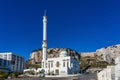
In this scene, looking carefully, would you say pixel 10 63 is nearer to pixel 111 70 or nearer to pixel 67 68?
pixel 67 68

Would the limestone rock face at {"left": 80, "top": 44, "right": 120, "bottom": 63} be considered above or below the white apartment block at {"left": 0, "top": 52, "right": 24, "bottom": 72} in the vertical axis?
above

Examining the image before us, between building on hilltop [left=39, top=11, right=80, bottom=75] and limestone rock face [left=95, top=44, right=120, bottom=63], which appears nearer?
building on hilltop [left=39, top=11, right=80, bottom=75]

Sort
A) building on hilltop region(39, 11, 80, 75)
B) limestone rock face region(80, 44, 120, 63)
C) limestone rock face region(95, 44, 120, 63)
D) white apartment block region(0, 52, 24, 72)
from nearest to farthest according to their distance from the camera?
building on hilltop region(39, 11, 80, 75) → white apartment block region(0, 52, 24, 72) → limestone rock face region(80, 44, 120, 63) → limestone rock face region(95, 44, 120, 63)

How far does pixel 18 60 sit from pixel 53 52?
36.3m

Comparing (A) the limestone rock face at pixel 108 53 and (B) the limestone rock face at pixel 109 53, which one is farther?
(B) the limestone rock face at pixel 109 53

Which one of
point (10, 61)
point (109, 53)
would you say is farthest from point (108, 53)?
point (10, 61)

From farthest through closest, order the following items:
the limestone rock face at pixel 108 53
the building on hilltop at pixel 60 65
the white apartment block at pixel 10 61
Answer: the limestone rock face at pixel 108 53
the white apartment block at pixel 10 61
the building on hilltop at pixel 60 65

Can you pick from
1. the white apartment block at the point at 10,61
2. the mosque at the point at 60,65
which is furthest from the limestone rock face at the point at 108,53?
the mosque at the point at 60,65

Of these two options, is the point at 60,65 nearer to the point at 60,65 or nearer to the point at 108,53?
the point at 60,65

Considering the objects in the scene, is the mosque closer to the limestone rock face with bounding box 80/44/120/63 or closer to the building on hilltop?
the building on hilltop

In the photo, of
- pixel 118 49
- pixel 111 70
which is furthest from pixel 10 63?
pixel 111 70

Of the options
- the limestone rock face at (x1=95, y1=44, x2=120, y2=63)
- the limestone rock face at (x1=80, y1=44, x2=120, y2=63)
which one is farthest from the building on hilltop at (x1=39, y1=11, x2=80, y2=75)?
the limestone rock face at (x1=95, y1=44, x2=120, y2=63)

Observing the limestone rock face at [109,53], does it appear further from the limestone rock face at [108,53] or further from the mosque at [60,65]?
the mosque at [60,65]

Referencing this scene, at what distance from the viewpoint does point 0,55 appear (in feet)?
541
